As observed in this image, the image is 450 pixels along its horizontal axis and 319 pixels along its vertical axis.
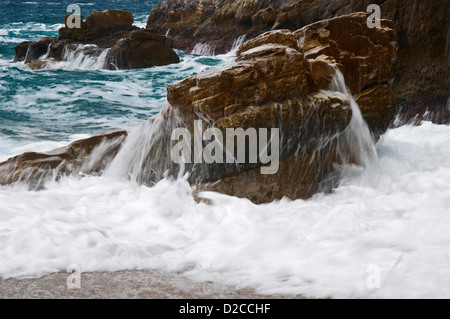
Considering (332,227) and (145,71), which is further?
(145,71)

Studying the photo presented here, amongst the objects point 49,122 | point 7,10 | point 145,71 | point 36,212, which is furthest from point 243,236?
point 7,10

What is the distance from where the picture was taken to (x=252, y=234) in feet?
12.5

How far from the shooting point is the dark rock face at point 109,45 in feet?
53.7

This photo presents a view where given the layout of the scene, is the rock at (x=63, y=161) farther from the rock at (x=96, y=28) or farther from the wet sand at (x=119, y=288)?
the rock at (x=96, y=28)

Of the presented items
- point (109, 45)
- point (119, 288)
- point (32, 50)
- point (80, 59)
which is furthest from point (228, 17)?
point (119, 288)

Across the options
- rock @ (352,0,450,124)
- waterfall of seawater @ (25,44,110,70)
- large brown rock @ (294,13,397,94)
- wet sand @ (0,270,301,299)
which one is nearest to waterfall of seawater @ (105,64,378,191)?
large brown rock @ (294,13,397,94)

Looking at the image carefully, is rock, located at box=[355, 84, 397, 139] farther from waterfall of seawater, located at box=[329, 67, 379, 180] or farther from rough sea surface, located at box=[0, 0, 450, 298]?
rough sea surface, located at box=[0, 0, 450, 298]

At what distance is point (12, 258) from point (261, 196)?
8.15 ft

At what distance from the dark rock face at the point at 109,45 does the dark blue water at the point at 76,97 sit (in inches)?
20.3

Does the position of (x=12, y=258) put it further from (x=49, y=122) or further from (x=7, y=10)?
(x=7, y=10)

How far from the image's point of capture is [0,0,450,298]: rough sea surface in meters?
3.04

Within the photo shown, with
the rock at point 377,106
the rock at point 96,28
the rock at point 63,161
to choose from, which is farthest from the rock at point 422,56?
the rock at point 96,28

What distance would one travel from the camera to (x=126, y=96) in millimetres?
12742

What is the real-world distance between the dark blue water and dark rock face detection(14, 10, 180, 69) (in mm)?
515
